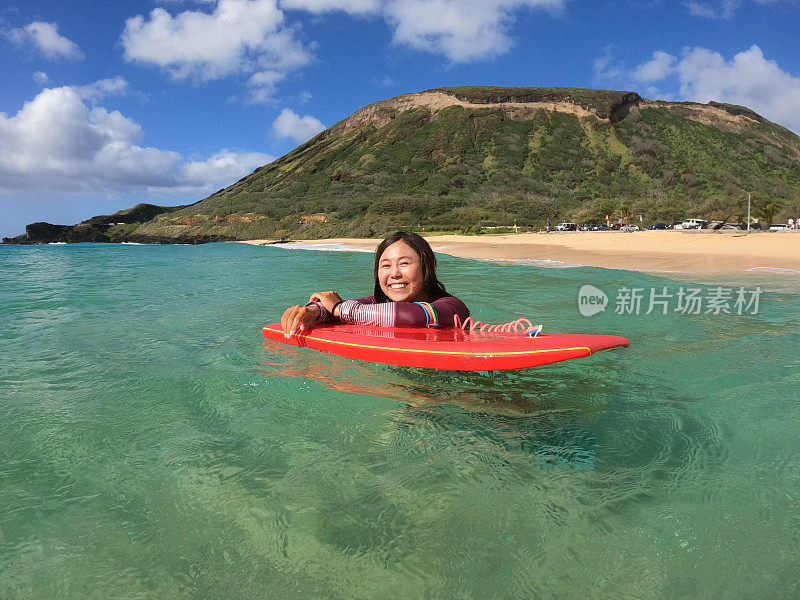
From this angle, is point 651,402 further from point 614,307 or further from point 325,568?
point 614,307

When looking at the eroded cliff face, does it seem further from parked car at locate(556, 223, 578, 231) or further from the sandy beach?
the sandy beach

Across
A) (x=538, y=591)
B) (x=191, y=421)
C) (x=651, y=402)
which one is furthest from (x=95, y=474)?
(x=651, y=402)

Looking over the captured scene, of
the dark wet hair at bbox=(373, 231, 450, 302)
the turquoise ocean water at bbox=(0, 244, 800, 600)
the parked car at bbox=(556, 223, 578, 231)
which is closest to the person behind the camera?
the turquoise ocean water at bbox=(0, 244, 800, 600)

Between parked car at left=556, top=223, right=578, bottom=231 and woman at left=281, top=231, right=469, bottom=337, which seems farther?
parked car at left=556, top=223, right=578, bottom=231

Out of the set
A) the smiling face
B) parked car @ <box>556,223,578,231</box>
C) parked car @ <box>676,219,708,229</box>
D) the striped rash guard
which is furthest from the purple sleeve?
parked car @ <box>556,223,578,231</box>

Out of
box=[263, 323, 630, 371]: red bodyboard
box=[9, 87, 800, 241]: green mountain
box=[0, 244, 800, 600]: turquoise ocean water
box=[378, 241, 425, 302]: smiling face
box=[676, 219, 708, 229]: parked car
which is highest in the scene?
box=[9, 87, 800, 241]: green mountain

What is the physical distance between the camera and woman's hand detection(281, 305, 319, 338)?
4875 millimetres

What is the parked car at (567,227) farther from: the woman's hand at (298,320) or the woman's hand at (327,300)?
the woman's hand at (298,320)

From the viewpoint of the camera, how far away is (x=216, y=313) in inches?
337

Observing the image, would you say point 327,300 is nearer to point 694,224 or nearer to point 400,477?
point 400,477

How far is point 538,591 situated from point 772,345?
4929 mm

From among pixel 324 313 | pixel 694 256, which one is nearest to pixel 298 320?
pixel 324 313

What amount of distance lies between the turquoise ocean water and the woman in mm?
465

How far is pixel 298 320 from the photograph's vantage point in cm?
488
